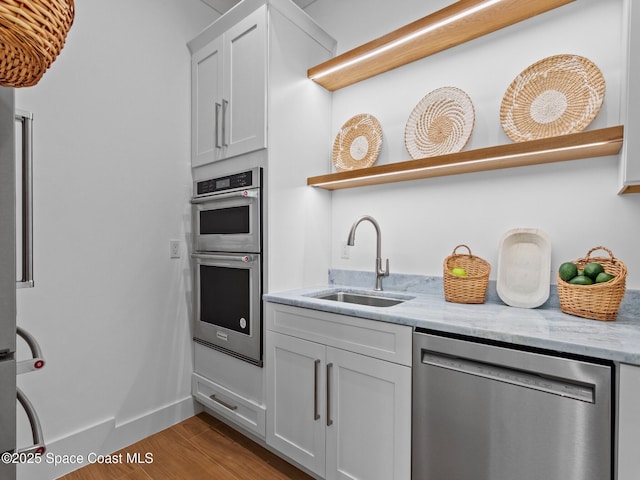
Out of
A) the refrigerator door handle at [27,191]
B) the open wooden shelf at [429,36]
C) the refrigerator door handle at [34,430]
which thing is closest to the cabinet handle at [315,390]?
the refrigerator door handle at [34,430]

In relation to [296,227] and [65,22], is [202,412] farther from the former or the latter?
[65,22]

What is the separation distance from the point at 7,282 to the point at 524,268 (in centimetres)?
183

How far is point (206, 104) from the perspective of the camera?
2.29 m

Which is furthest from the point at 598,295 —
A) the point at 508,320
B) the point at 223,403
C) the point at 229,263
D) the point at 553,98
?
the point at 223,403

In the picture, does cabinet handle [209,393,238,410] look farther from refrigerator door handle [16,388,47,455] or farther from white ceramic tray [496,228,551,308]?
white ceramic tray [496,228,551,308]

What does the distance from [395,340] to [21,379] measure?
1781mm

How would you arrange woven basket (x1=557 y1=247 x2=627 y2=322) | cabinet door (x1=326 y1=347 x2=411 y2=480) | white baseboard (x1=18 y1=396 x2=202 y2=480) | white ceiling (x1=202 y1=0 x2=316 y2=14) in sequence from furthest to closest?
white ceiling (x1=202 y1=0 x2=316 y2=14)
white baseboard (x1=18 y1=396 x2=202 y2=480)
cabinet door (x1=326 y1=347 x2=411 y2=480)
woven basket (x1=557 y1=247 x2=627 y2=322)

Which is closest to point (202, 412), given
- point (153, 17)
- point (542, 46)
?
point (153, 17)

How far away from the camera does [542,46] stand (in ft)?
5.26

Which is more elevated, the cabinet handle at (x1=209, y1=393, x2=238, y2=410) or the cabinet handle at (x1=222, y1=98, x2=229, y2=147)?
the cabinet handle at (x1=222, y1=98, x2=229, y2=147)

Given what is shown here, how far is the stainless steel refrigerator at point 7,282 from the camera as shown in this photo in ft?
2.56

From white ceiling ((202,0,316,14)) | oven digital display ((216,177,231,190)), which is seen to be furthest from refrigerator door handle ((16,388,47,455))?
white ceiling ((202,0,316,14))

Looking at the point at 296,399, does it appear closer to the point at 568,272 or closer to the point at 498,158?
the point at 568,272

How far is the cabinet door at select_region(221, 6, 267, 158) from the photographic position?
1.93 metres
